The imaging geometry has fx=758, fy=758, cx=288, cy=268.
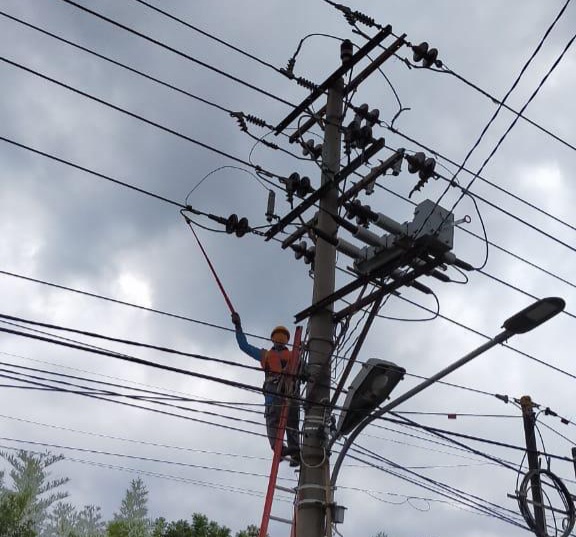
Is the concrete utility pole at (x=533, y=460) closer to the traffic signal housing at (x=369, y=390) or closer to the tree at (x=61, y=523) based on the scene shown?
the traffic signal housing at (x=369, y=390)

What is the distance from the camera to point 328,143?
34.3 feet

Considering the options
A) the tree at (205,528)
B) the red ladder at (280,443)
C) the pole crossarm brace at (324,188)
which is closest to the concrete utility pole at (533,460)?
the red ladder at (280,443)

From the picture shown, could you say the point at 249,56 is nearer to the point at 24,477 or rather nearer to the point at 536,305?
the point at 536,305

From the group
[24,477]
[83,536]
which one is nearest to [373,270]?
[24,477]

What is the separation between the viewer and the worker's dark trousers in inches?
352

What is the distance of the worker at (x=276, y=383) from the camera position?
8.93 meters

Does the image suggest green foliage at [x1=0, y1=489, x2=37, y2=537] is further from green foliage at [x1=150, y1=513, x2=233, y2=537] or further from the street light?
the street light

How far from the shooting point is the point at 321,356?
8.88m

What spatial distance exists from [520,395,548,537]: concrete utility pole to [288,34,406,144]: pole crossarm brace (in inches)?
218

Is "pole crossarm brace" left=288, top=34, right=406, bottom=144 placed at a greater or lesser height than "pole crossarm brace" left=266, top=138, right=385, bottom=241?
greater

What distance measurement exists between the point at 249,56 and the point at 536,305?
441 centimetres

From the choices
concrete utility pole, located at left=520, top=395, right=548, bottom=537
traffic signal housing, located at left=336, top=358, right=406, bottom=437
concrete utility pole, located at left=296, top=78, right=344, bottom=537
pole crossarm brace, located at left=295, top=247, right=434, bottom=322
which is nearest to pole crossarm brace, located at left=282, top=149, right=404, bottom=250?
concrete utility pole, located at left=296, top=78, right=344, bottom=537

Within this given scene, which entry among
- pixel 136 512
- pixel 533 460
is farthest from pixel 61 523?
pixel 533 460

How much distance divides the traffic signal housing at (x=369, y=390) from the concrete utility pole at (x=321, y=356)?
27 centimetres
